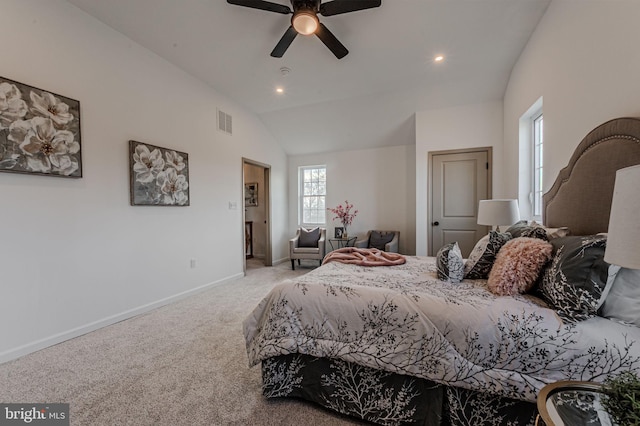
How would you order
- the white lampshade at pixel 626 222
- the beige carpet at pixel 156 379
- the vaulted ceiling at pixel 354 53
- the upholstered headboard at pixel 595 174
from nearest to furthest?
1. the white lampshade at pixel 626 222
2. the upholstered headboard at pixel 595 174
3. the beige carpet at pixel 156 379
4. the vaulted ceiling at pixel 354 53

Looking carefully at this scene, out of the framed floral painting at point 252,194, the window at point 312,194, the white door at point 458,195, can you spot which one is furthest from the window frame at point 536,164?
the framed floral painting at point 252,194

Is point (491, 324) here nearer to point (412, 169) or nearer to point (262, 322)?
point (262, 322)

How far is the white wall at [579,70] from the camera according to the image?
1429 mm

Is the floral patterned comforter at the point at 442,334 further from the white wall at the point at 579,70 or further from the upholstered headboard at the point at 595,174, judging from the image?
the white wall at the point at 579,70

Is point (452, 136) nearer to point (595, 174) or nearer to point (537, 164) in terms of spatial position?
point (537, 164)

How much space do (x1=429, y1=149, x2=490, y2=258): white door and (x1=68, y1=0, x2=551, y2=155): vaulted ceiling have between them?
0.88 metres

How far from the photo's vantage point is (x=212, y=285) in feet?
12.6

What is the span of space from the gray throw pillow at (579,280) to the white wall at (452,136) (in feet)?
10.2

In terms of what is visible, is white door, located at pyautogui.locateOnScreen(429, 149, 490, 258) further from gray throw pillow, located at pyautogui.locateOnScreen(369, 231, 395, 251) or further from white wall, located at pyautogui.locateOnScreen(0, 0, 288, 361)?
white wall, located at pyautogui.locateOnScreen(0, 0, 288, 361)

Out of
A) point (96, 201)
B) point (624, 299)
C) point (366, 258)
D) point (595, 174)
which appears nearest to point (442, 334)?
point (624, 299)

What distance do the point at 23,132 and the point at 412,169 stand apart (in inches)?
201

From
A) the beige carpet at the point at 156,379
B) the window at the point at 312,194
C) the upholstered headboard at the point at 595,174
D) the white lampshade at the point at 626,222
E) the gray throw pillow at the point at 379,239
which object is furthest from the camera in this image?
the window at the point at 312,194

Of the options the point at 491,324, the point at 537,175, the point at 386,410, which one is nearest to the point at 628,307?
the point at 491,324

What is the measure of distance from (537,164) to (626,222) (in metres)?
3.03
